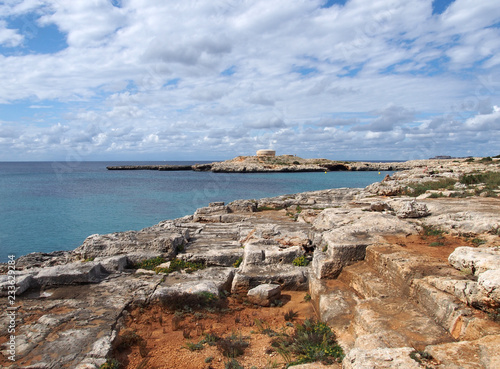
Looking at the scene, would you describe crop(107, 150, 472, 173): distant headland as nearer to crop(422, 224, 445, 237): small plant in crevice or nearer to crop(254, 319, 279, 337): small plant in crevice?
crop(422, 224, 445, 237): small plant in crevice

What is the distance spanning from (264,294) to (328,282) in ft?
4.62

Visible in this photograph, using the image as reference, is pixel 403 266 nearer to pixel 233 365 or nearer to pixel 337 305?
pixel 337 305

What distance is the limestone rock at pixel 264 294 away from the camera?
6.84 m

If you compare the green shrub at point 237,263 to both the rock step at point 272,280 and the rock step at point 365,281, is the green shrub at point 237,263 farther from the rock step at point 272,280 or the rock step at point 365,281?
the rock step at point 365,281

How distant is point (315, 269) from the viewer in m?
7.23

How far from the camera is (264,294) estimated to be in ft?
22.5

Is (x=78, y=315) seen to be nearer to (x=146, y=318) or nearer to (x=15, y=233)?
(x=146, y=318)

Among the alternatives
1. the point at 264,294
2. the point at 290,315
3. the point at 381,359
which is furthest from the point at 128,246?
the point at 381,359

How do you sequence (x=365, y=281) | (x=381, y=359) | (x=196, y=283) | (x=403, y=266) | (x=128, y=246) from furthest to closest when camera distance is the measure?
1. (x=128, y=246)
2. (x=196, y=283)
3. (x=365, y=281)
4. (x=403, y=266)
5. (x=381, y=359)

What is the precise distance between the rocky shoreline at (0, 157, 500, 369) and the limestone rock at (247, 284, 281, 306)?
0.15ft

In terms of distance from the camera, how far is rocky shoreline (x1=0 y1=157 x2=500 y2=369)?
383 cm

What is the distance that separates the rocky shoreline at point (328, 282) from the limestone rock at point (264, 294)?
0.15 ft

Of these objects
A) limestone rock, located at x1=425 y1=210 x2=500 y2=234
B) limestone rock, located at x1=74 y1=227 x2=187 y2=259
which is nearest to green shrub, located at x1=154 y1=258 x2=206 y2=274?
limestone rock, located at x1=74 y1=227 x2=187 y2=259

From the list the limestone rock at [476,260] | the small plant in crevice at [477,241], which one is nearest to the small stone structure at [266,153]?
the small plant in crevice at [477,241]
